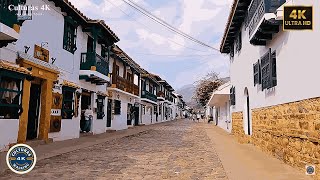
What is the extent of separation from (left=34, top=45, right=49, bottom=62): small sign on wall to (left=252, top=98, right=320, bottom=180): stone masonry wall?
8.94 metres

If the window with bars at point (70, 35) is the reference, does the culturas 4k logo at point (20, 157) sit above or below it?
below

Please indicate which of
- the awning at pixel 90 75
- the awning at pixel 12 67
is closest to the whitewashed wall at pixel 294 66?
the awning at pixel 12 67

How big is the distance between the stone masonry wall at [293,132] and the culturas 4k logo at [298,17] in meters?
1.77

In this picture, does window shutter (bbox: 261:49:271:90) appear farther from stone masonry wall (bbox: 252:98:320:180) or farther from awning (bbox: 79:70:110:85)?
awning (bbox: 79:70:110:85)

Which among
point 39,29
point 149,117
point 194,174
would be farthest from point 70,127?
point 149,117

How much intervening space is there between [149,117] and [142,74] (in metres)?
7.89

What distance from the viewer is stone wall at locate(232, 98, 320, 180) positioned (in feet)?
19.8

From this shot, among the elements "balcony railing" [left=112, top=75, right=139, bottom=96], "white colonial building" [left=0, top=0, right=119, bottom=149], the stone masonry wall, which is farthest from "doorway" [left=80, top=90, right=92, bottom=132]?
the stone masonry wall

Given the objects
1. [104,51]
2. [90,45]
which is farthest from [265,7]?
[104,51]

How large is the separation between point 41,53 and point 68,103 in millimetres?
3429

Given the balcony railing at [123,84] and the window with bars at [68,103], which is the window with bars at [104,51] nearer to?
the balcony railing at [123,84]

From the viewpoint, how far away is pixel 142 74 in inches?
1334

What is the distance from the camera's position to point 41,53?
11.4 meters

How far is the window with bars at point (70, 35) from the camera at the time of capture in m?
13.6
